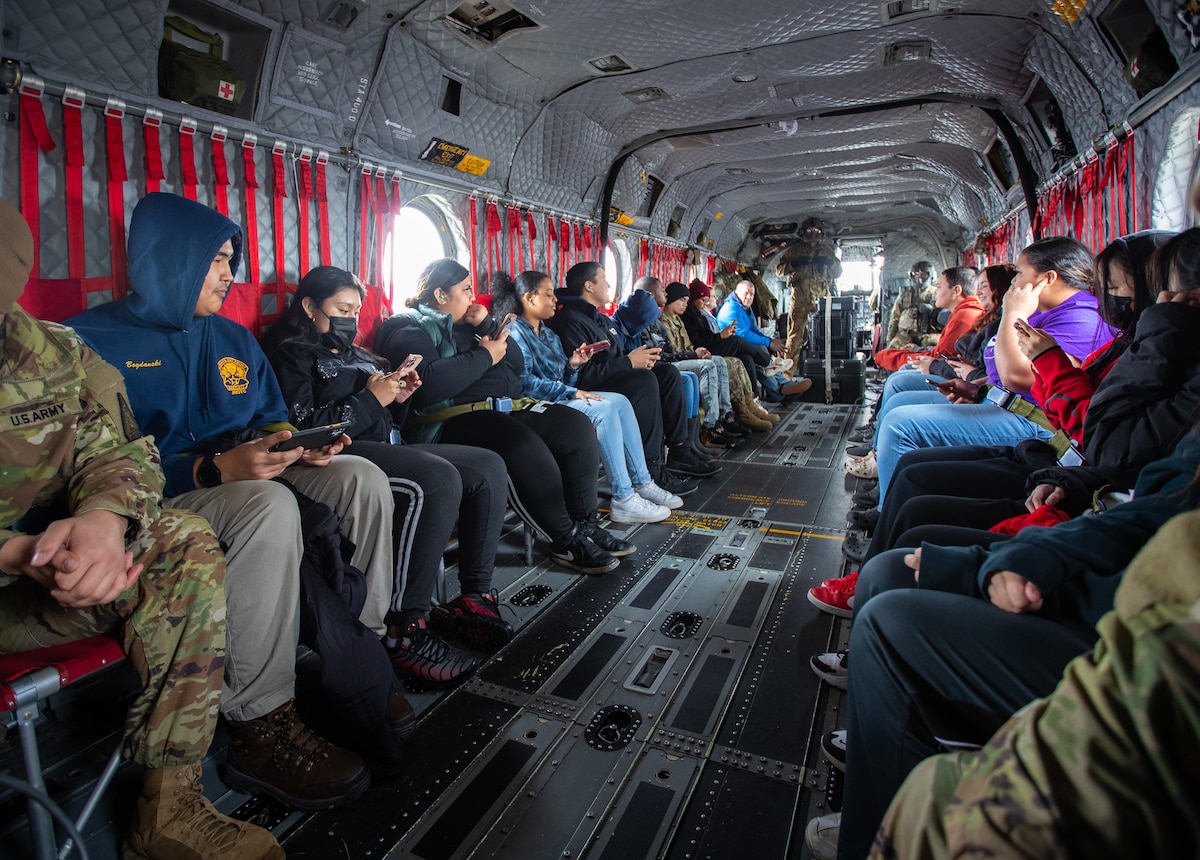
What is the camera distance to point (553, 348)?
14.1 feet

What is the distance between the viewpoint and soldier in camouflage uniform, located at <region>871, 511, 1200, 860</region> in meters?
0.48

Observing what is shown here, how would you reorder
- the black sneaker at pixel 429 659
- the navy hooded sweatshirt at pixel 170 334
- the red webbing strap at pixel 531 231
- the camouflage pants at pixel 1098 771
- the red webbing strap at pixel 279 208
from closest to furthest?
the camouflage pants at pixel 1098 771, the navy hooded sweatshirt at pixel 170 334, the black sneaker at pixel 429 659, the red webbing strap at pixel 279 208, the red webbing strap at pixel 531 231

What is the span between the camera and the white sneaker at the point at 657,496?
13.5 ft

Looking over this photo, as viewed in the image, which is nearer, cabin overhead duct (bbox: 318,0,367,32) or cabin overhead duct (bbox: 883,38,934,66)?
cabin overhead duct (bbox: 318,0,367,32)

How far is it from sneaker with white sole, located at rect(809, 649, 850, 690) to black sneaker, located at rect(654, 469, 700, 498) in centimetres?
226

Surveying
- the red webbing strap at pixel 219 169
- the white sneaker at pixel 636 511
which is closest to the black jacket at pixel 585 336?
the white sneaker at pixel 636 511

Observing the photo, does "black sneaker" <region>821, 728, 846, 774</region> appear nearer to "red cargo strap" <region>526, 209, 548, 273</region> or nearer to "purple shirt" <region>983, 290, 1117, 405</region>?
"purple shirt" <region>983, 290, 1117, 405</region>

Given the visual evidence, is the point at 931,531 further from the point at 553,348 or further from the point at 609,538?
the point at 553,348

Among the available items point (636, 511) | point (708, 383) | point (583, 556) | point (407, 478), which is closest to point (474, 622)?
point (407, 478)

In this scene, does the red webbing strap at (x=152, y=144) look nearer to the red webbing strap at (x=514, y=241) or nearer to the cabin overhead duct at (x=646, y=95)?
the red webbing strap at (x=514, y=241)

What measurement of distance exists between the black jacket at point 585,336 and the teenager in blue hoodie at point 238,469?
244cm

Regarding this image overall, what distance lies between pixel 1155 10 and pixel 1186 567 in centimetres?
354

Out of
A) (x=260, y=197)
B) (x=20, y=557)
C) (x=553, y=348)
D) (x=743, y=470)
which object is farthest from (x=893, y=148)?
(x=20, y=557)

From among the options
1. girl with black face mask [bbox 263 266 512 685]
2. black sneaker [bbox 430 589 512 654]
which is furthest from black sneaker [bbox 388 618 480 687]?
black sneaker [bbox 430 589 512 654]
